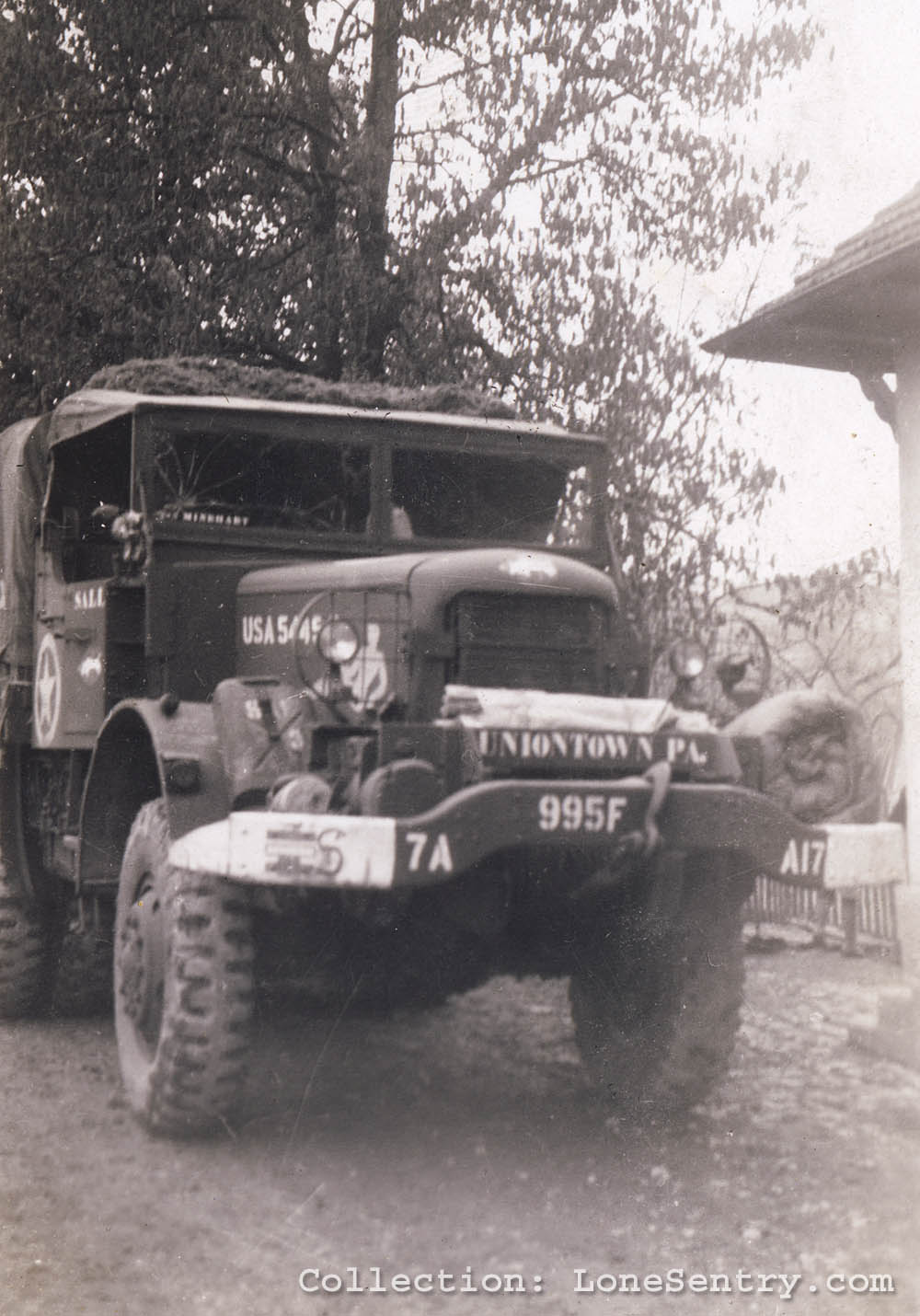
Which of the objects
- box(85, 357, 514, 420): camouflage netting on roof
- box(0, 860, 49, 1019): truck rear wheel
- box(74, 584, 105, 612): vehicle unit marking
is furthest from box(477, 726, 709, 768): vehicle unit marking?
box(0, 860, 49, 1019): truck rear wheel

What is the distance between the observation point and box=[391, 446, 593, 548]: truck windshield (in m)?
5.64

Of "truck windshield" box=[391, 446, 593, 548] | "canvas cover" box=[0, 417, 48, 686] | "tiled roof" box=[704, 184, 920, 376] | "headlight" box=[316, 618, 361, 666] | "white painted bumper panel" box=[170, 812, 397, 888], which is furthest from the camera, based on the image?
"tiled roof" box=[704, 184, 920, 376]

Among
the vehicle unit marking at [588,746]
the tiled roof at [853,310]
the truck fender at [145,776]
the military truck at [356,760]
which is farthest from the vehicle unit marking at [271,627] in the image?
the tiled roof at [853,310]

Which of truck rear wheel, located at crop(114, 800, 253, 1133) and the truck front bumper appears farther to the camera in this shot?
truck rear wheel, located at crop(114, 800, 253, 1133)

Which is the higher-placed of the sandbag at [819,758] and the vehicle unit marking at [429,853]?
the sandbag at [819,758]

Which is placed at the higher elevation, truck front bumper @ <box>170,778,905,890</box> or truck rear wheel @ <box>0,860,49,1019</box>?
truck front bumper @ <box>170,778,905,890</box>

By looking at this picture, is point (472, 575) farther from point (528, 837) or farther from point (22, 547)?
point (22, 547)

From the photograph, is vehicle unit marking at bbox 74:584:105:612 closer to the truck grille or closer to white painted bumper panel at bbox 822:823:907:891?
the truck grille

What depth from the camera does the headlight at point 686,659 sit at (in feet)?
15.1

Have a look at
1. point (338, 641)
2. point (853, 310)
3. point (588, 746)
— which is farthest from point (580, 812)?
point (853, 310)

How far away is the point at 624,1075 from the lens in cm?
492

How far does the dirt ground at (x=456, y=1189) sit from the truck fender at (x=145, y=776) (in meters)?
0.85

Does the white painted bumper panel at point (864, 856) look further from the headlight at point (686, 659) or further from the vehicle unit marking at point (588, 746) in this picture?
the headlight at point (686, 659)

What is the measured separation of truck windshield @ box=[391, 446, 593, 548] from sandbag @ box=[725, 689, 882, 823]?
5.17ft
